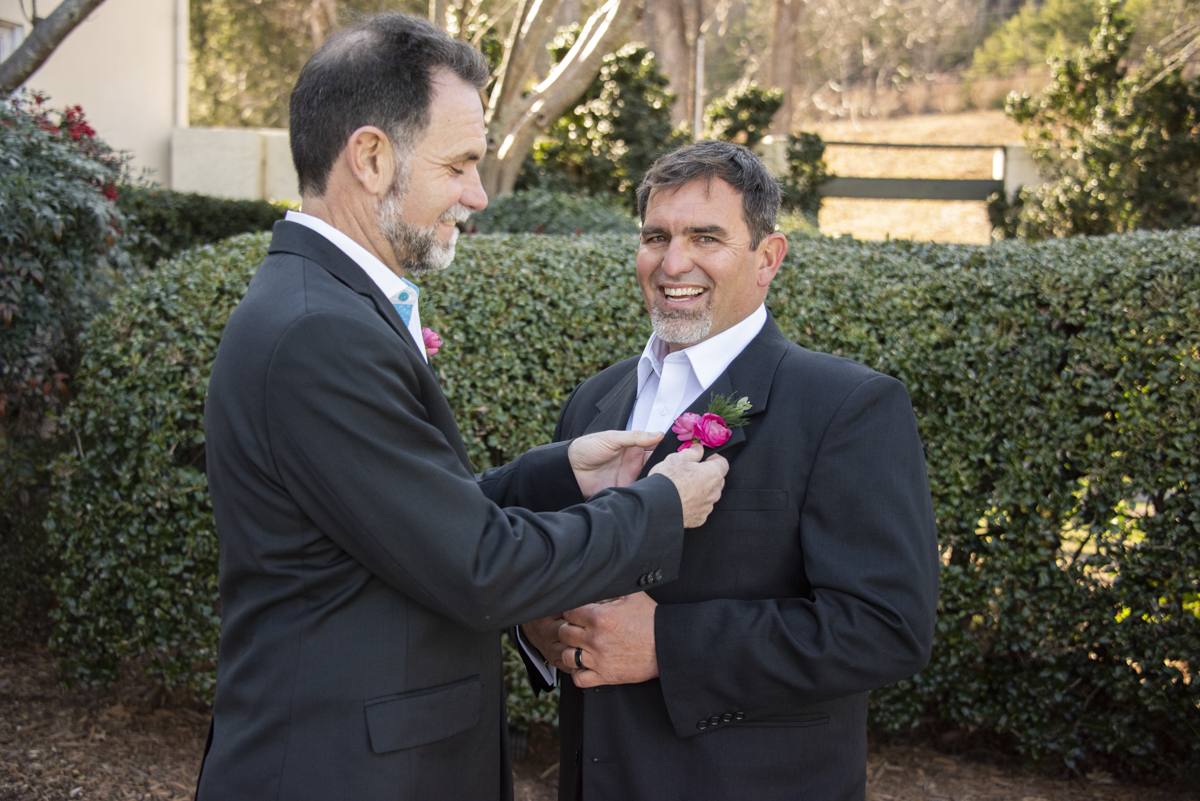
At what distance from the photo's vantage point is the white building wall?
11.3 metres

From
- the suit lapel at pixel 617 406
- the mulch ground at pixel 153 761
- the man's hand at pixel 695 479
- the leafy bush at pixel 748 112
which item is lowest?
the mulch ground at pixel 153 761

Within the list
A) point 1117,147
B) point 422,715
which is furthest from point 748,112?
point 422,715

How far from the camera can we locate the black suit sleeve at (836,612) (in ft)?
6.79

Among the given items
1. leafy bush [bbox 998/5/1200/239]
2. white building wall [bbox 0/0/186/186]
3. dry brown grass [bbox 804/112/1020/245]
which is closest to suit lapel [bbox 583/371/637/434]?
white building wall [bbox 0/0/186/186]

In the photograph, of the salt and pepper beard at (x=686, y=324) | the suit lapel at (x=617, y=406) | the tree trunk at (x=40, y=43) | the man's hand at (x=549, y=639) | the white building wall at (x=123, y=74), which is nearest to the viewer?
the man's hand at (x=549, y=639)

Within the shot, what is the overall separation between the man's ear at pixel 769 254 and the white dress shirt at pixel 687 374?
0.09 metres

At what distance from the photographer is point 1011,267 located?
4148 millimetres

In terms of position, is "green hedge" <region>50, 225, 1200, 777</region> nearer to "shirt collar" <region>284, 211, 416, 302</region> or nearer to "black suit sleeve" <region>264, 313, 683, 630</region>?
"shirt collar" <region>284, 211, 416, 302</region>

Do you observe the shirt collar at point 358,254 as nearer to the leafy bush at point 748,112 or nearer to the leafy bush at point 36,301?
the leafy bush at point 36,301

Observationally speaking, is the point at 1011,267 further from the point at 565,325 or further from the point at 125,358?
the point at 125,358

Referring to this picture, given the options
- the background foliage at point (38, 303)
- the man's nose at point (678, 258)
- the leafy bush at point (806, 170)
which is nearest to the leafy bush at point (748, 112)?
the leafy bush at point (806, 170)

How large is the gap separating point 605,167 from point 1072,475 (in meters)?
10.5

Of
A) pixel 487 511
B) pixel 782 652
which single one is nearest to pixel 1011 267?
pixel 782 652

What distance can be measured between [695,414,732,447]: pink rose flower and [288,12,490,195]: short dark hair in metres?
0.88
